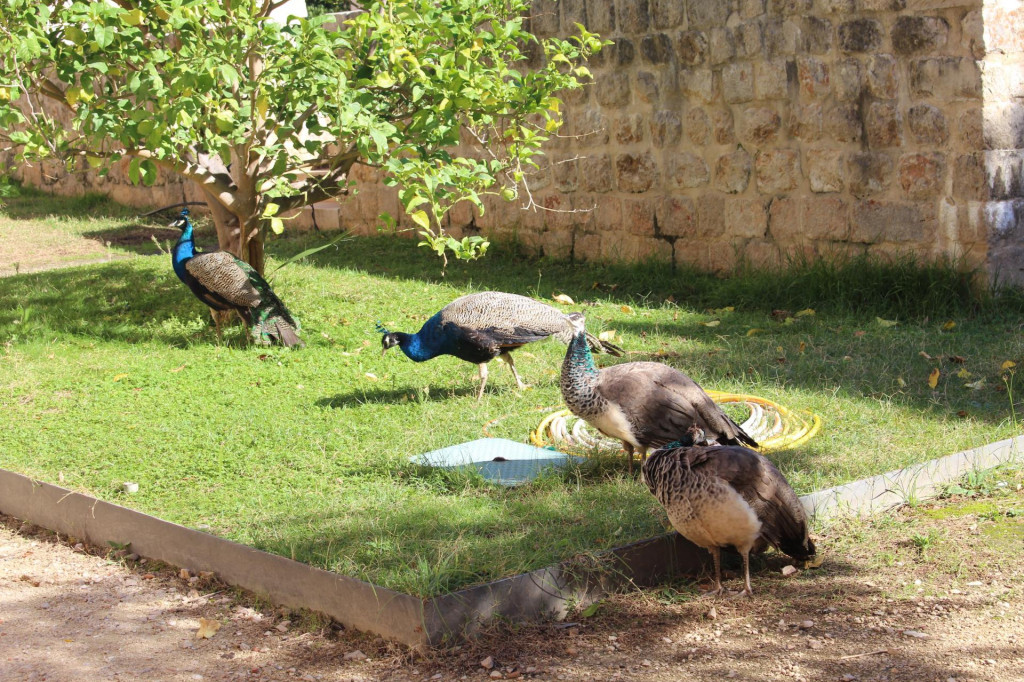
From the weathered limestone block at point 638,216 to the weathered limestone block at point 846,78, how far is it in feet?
6.80

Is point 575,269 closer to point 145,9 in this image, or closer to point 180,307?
point 180,307

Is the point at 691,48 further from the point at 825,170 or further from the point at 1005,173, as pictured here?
the point at 1005,173

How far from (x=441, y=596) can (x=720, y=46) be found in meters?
6.42

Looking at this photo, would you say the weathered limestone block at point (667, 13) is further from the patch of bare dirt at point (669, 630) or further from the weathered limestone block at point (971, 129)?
the patch of bare dirt at point (669, 630)

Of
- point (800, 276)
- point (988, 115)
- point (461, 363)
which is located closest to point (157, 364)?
point (461, 363)

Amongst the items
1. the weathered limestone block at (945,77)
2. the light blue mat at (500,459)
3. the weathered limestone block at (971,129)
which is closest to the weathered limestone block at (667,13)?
the weathered limestone block at (945,77)

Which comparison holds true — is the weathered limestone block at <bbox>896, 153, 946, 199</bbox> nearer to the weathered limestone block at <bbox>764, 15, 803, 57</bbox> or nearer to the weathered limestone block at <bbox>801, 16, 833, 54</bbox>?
→ the weathered limestone block at <bbox>801, 16, 833, 54</bbox>

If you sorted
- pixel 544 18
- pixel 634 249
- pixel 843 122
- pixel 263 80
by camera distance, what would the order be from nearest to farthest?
pixel 263 80 < pixel 843 122 < pixel 634 249 < pixel 544 18

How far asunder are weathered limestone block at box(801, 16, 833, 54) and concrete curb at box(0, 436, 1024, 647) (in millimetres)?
4054

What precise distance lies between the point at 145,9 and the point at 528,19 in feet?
14.8

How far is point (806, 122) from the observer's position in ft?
28.4

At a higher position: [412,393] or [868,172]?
[868,172]

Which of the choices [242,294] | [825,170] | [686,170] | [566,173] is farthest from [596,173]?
[242,294]

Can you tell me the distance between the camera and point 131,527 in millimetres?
5184
